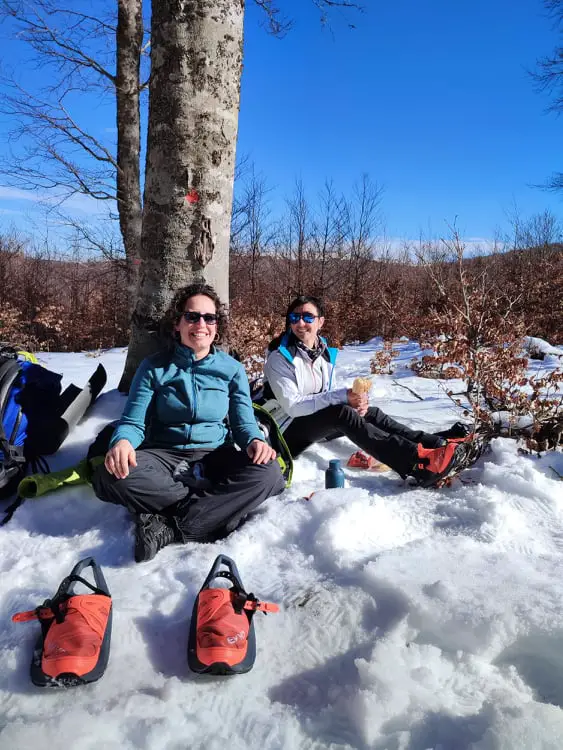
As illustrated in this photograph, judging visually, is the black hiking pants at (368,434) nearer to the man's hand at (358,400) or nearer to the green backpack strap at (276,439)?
the man's hand at (358,400)

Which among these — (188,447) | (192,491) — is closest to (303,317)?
(188,447)

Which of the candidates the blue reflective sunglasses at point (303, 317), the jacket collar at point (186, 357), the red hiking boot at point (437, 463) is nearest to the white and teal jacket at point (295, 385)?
the blue reflective sunglasses at point (303, 317)

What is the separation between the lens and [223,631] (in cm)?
158

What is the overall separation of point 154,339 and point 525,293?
10.9m

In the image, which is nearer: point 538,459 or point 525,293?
point 538,459

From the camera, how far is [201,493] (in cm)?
249

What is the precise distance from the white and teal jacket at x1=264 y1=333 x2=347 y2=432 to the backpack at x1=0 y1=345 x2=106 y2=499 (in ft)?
4.32

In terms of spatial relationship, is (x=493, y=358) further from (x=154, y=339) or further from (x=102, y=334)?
(x=102, y=334)

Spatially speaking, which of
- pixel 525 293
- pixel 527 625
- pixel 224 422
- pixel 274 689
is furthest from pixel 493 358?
pixel 525 293

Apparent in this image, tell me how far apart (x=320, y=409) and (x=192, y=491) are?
1106mm

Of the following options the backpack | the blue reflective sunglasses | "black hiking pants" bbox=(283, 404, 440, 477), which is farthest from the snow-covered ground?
the blue reflective sunglasses

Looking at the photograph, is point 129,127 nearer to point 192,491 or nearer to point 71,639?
point 192,491

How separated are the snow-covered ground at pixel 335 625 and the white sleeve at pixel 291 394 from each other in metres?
0.64

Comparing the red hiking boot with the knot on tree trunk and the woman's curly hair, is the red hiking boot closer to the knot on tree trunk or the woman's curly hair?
the woman's curly hair
